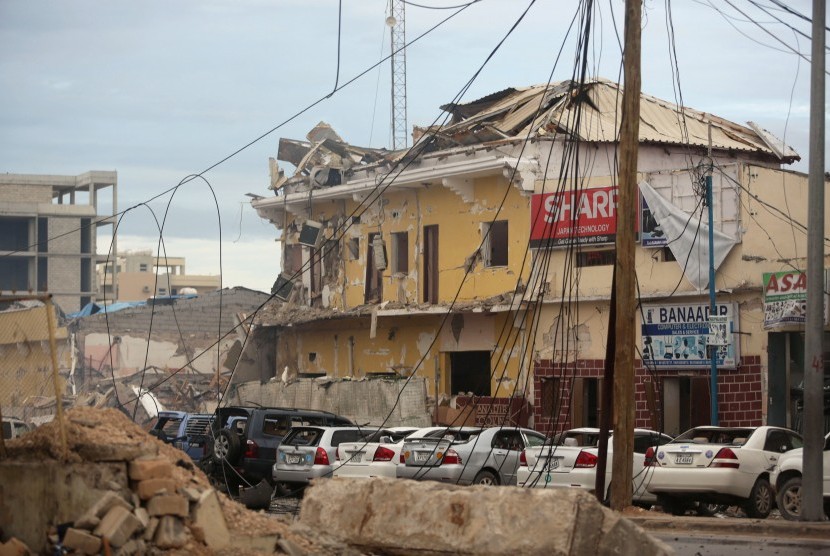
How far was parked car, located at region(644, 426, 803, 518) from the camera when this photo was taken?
18.9m

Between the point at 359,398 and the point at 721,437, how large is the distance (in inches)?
633

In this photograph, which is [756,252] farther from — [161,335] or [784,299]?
[161,335]

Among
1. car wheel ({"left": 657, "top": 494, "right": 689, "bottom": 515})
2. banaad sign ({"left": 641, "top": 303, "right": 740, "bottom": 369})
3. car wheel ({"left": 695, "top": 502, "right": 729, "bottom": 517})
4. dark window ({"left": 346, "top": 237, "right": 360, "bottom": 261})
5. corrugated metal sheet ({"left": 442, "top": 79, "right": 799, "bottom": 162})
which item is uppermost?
corrugated metal sheet ({"left": 442, "top": 79, "right": 799, "bottom": 162})

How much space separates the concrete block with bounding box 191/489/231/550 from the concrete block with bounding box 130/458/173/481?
420 mm

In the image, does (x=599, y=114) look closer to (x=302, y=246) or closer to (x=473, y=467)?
(x=302, y=246)

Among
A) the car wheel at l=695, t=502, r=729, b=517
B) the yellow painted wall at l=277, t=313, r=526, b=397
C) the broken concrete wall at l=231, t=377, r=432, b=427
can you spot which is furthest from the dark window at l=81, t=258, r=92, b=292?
the car wheel at l=695, t=502, r=729, b=517


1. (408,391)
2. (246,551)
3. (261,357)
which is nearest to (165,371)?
(261,357)

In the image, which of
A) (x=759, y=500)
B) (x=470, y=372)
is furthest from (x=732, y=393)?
(x=759, y=500)

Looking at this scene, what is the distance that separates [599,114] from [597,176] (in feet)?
10.9

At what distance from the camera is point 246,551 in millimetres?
11398

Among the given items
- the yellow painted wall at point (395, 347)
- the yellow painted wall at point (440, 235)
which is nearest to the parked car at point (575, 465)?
the yellow painted wall at point (395, 347)

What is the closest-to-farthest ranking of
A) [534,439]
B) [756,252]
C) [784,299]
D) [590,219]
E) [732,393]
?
[534,439]
[784,299]
[756,252]
[732,393]
[590,219]

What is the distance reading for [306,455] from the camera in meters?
23.0

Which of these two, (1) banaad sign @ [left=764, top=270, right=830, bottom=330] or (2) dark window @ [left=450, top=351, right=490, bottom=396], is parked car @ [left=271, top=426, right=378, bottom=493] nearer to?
(1) banaad sign @ [left=764, top=270, right=830, bottom=330]
